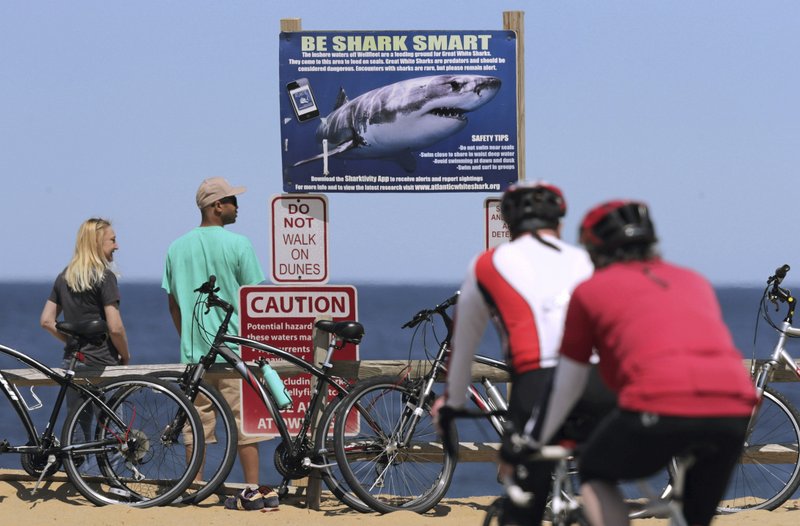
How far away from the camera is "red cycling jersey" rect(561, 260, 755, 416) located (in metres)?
3.33

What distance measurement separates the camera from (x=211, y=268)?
331 inches

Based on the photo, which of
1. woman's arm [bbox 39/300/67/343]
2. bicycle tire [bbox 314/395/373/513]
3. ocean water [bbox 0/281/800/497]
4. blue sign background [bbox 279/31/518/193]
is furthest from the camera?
ocean water [bbox 0/281/800/497]

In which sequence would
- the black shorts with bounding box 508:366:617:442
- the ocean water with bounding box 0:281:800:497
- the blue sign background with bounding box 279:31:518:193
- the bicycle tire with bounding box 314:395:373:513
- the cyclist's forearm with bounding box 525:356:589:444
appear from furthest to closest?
1. the ocean water with bounding box 0:281:800:497
2. the blue sign background with bounding box 279:31:518:193
3. the bicycle tire with bounding box 314:395:373:513
4. the black shorts with bounding box 508:366:617:442
5. the cyclist's forearm with bounding box 525:356:589:444

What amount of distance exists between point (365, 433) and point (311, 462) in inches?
15.2

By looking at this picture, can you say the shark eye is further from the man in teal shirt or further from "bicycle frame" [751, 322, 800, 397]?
"bicycle frame" [751, 322, 800, 397]

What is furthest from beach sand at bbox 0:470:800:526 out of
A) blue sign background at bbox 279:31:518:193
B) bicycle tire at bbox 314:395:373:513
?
blue sign background at bbox 279:31:518:193

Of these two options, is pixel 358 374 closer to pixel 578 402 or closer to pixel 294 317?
pixel 294 317

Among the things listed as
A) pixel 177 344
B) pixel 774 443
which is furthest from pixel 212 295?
pixel 177 344

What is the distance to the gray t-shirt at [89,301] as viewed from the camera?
8453mm

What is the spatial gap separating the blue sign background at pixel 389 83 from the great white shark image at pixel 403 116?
29 mm

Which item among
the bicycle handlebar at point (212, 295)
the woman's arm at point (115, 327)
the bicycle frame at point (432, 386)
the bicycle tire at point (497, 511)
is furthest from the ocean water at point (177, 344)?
the bicycle tire at point (497, 511)

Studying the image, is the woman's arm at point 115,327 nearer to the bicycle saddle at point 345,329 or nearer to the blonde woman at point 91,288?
the blonde woman at point 91,288

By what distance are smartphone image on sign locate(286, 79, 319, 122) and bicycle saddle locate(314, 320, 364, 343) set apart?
1.73 meters

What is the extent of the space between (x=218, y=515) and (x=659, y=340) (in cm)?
498
